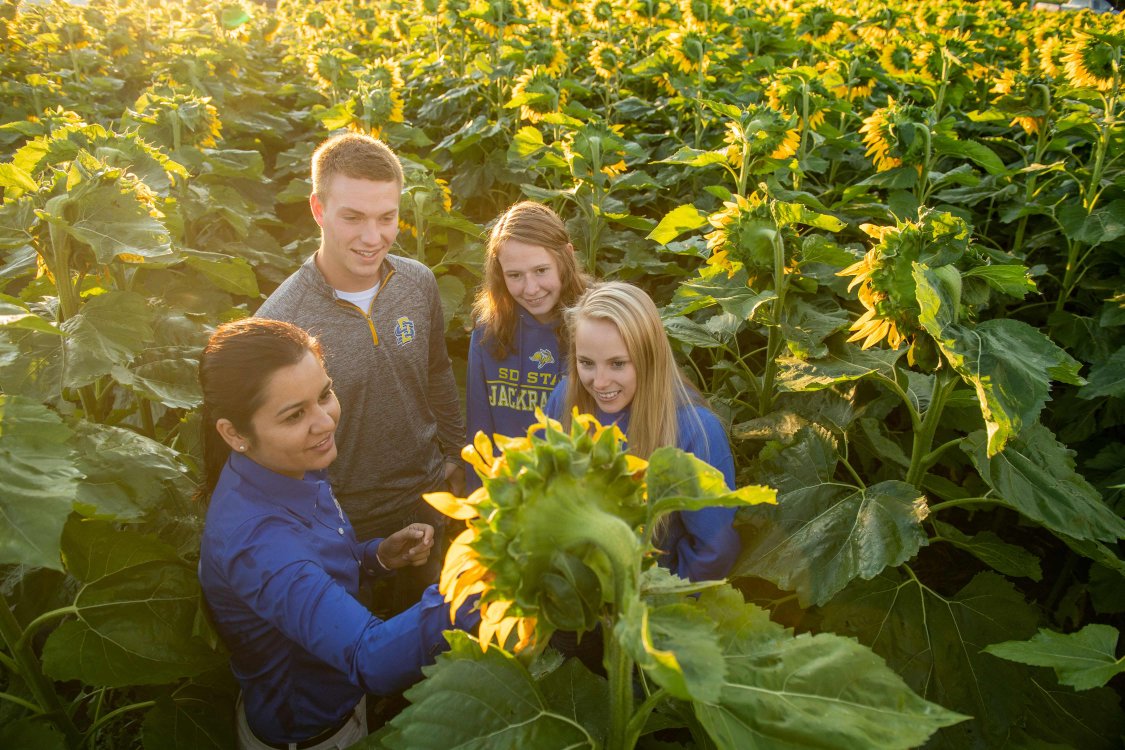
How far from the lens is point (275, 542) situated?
5.68 ft

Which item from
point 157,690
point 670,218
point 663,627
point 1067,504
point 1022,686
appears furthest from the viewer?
point 670,218

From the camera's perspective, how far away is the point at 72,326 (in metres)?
1.85

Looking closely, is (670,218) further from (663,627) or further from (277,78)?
(277,78)

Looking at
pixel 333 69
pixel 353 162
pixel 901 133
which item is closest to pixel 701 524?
pixel 353 162

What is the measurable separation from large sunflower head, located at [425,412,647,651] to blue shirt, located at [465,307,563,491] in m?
1.98

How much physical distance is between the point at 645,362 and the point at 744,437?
0.35 m

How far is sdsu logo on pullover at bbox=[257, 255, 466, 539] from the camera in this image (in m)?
2.71

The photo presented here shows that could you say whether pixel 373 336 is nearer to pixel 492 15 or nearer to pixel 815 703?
pixel 815 703

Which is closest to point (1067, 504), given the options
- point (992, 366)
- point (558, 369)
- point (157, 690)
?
point (992, 366)

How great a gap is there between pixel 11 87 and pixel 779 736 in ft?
26.2

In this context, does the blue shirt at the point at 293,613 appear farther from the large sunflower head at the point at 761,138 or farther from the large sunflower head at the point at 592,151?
the large sunflower head at the point at 592,151

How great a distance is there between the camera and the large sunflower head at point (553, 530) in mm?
799

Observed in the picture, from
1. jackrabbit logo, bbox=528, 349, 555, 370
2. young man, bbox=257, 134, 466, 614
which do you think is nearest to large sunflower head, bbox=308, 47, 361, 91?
young man, bbox=257, 134, 466, 614

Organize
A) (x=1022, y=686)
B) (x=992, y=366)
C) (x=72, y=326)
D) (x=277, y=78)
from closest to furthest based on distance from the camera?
(x=992, y=366), (x=1022, y=686), (x=72, y=326), (x=277, y=78)
